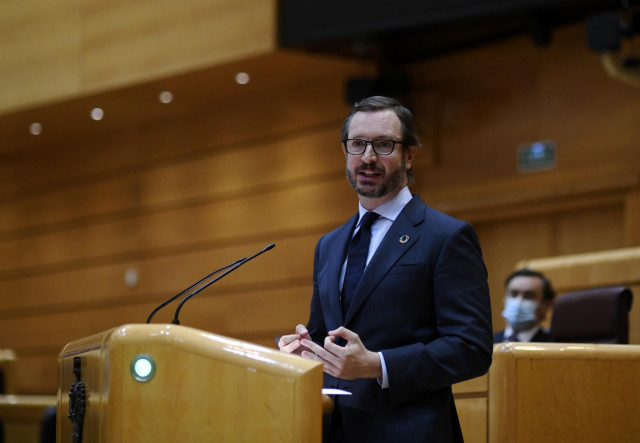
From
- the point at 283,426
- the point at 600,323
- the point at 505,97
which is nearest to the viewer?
the point at 283,426

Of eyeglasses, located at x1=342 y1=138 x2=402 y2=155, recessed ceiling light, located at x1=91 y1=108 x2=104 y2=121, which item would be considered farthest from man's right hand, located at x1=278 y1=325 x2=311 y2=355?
recessed ceiling light, located at x1=91 y1=108 x2=104 y2=121

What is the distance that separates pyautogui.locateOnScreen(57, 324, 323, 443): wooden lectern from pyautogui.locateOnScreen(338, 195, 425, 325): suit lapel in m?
0.23

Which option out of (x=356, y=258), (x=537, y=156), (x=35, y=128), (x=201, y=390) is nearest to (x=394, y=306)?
(x=356, y=258)

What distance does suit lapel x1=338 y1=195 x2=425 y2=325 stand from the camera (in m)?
1.94

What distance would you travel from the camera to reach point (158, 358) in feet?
5.92

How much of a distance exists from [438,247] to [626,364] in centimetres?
76

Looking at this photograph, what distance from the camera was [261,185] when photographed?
22.7 ft

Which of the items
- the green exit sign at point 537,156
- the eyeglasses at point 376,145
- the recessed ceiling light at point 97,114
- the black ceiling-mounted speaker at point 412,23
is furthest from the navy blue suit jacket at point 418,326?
the recessed ceiling light at point 97,114

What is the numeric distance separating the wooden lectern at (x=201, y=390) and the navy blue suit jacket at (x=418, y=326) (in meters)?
0.17

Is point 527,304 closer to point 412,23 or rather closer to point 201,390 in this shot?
point 412,23

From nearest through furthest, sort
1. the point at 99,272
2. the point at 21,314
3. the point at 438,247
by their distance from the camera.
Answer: the point at 438,247 < the point at 99,272 < the point at 21,314

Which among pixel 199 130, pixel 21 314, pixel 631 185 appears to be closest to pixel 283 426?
pixel 631 185

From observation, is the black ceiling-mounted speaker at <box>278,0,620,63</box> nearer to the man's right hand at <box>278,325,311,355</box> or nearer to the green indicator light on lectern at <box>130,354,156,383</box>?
the man's right hand at <box>278,325,311,355</box>

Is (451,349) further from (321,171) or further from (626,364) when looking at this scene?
(321,171)
